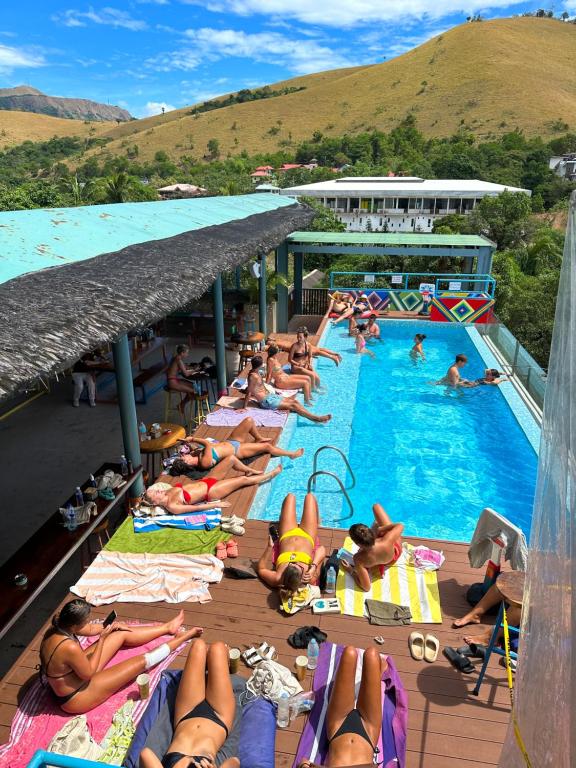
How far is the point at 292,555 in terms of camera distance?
15.6ft

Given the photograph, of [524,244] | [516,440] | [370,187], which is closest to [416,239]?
[516,440]

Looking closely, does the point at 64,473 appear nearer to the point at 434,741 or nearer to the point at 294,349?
the point at 294,349

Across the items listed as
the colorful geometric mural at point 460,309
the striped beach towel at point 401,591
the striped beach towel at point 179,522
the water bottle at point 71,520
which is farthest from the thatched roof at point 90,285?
the colorful geometric mural at point 460,309

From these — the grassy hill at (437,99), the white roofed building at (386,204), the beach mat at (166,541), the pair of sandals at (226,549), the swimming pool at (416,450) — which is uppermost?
the grassy hill at (437,99)

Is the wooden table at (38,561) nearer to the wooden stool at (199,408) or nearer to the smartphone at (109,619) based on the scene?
the smartphone at (109,619)

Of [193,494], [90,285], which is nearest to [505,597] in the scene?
[193,494]

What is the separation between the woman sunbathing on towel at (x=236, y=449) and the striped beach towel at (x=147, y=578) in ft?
5.78

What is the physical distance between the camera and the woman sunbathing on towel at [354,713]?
10.4ft

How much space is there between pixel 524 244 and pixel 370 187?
638 inches

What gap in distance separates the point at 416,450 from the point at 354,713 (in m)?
5.96

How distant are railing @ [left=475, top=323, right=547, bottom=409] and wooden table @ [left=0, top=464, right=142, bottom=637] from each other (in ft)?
21.5

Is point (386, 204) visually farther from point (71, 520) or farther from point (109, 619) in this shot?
point (109, 619)

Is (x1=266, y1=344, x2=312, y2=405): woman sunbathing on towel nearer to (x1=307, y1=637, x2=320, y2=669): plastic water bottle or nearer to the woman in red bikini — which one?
the woman in red bikini

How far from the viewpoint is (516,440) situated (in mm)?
8648
